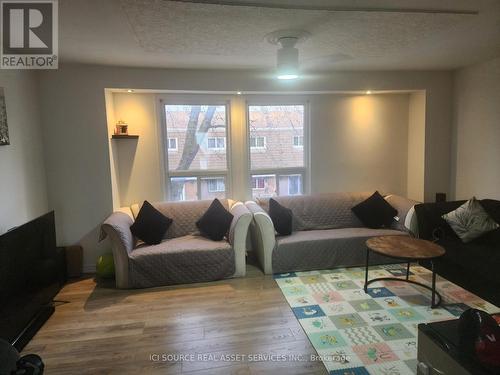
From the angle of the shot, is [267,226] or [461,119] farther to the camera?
[461,119]

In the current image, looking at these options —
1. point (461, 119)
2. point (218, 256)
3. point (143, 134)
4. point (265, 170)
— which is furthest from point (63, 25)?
point (461, 119)

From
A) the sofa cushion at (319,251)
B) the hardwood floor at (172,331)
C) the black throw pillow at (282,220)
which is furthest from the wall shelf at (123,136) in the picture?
the sofa cushion at (319,251)

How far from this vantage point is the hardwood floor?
7.26 feet

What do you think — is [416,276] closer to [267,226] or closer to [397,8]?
[267,226]

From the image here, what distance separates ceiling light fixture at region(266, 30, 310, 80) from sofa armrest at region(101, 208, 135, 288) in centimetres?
222

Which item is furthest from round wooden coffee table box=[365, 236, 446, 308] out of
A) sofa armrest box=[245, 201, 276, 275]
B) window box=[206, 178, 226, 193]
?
window box=[206, 178, 226, 193]

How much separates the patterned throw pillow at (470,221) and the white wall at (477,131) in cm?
52

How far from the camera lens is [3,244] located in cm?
214

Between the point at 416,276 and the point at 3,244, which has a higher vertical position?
the point at 3,244

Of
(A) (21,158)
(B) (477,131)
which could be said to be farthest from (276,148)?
(A) (21,158)

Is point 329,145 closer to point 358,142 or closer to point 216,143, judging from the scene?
point 358,142

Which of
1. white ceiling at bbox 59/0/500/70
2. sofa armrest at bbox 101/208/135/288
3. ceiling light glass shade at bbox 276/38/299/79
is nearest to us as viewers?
white ceiling at bbox 59/0/500/70

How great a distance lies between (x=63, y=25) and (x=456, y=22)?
290 cm

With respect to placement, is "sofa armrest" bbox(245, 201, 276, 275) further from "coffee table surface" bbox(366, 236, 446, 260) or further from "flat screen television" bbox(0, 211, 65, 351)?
"flat screen television" bbox(0, 211, 65, 351)
